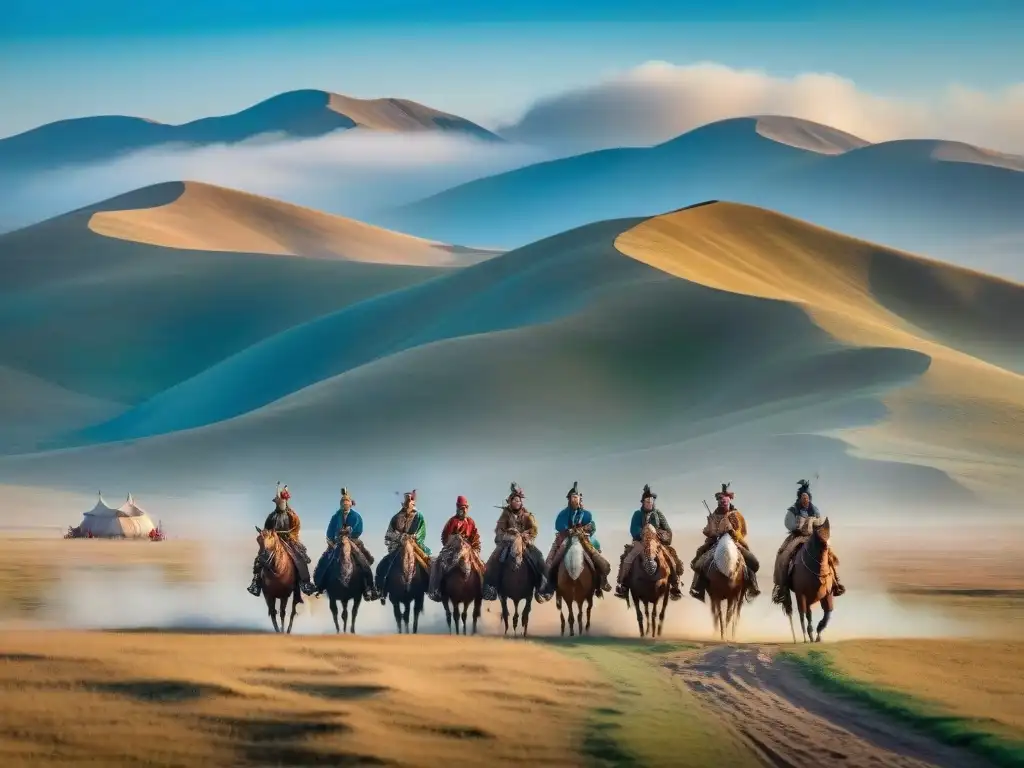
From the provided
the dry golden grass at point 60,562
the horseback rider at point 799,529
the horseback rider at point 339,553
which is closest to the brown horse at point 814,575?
the horseback rider at point 799,529

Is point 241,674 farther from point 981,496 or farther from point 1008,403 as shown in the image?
point 1008,403

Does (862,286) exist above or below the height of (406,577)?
above

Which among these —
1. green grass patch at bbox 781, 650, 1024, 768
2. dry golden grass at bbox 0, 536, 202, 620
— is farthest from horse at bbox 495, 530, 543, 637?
dry golden grass at bbox 0, 536, 202, 620

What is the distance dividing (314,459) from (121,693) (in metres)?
85.8

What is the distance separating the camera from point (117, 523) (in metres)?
69.6

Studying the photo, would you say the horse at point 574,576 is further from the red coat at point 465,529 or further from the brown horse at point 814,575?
the brown horse at point 814,575

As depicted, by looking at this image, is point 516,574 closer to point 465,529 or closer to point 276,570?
point 465,529

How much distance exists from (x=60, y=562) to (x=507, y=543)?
24.4 m

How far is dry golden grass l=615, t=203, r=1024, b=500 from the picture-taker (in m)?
120

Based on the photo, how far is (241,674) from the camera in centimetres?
2219

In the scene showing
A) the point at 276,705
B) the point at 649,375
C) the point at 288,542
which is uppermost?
the point at 649,375

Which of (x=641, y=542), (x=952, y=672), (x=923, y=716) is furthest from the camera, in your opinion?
(x=641, y=542)

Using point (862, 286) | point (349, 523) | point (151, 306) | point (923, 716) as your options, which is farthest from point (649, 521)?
point (151, 306)

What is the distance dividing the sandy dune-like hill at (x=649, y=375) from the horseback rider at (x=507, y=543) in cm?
5293
